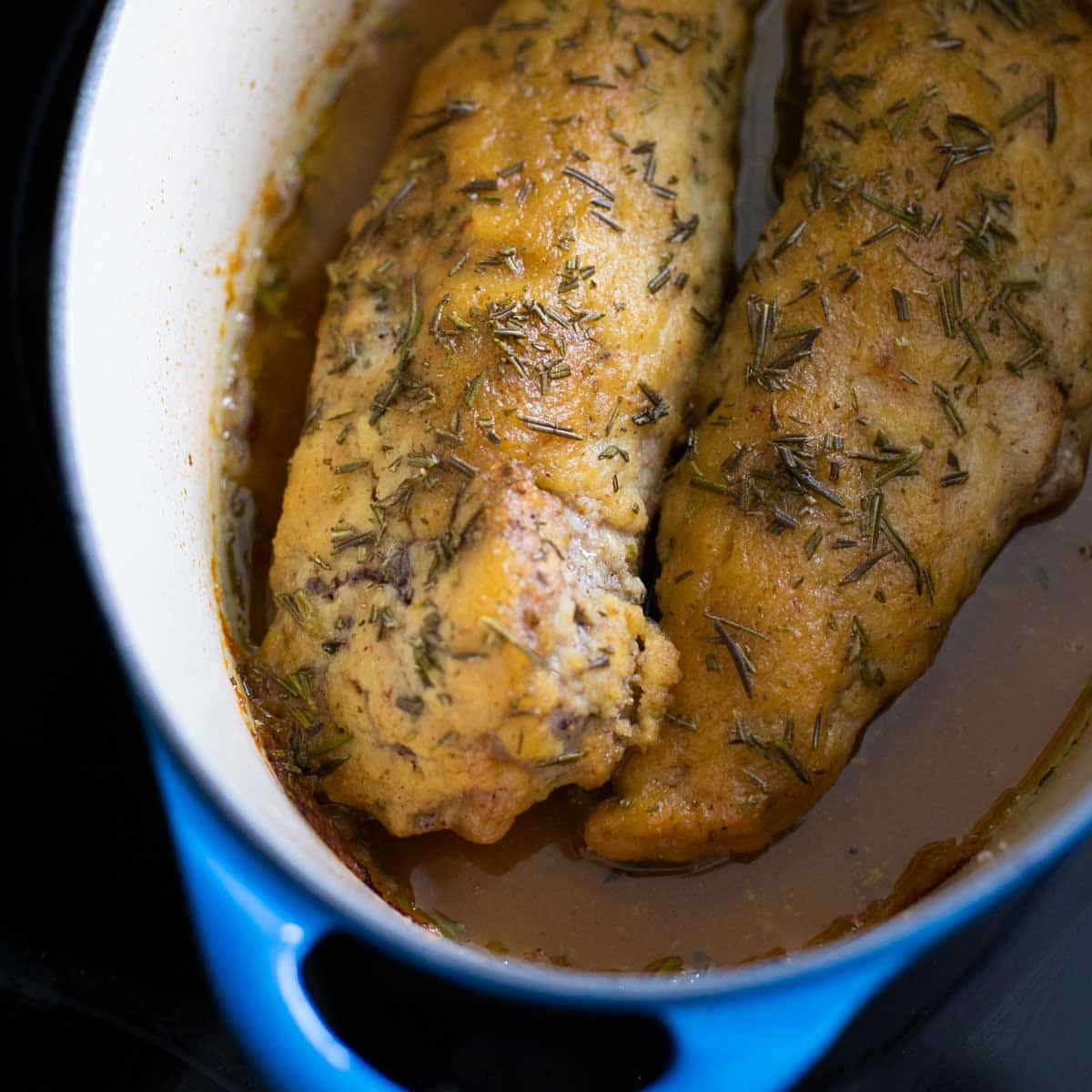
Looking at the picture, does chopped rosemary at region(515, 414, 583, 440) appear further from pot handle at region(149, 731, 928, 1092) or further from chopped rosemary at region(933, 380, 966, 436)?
pot handle at region(149, 731, 928, 1092)

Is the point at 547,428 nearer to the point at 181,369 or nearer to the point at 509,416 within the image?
the point at 509,416

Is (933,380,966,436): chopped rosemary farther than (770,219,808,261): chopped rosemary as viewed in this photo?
No

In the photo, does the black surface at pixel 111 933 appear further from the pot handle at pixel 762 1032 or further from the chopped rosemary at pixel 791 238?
the chopped rosemary at pixel 791 238

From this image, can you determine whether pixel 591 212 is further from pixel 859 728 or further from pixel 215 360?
pixel 859 728

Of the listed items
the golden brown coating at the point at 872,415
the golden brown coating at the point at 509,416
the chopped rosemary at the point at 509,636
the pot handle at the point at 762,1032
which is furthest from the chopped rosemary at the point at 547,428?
the pot handle at the point at 762,1032

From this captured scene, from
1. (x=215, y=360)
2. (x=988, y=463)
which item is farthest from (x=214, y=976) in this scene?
(x=988, y=463)

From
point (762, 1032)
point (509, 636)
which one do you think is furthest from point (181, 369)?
point (762, 1032)

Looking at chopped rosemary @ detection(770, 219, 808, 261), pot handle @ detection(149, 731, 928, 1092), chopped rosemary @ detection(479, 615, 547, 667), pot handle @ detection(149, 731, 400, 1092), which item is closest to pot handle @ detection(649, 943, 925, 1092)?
pot handle @ detection(149, 731, 928, 1092)
